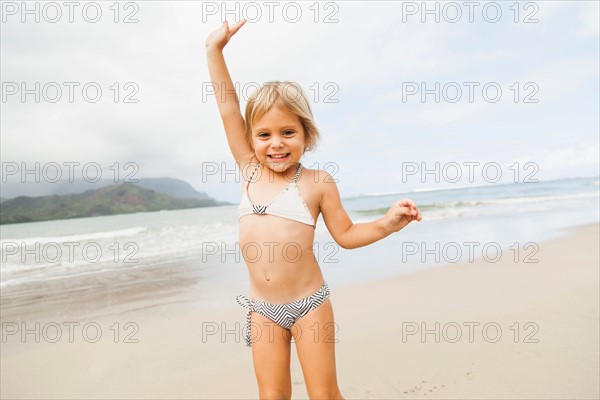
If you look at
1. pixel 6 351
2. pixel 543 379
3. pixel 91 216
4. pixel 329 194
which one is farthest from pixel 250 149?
pixel 91 216

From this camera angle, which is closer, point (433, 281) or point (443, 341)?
point (443, 341)

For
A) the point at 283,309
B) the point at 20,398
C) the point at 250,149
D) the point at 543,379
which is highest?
the point at 250,149

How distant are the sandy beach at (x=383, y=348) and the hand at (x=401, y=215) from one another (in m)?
1.58

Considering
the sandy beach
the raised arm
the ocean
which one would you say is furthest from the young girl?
the ocean

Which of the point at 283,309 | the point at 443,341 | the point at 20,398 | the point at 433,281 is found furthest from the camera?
the point at 433,281

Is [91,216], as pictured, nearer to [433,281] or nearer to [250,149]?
[433,281]

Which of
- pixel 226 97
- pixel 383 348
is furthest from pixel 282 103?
pixel 383 348

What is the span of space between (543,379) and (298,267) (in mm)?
2079

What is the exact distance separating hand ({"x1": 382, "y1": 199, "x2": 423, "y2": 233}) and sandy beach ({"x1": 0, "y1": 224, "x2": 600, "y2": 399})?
1.58m

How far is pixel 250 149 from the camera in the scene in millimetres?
2301

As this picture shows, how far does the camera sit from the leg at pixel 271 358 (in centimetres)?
201

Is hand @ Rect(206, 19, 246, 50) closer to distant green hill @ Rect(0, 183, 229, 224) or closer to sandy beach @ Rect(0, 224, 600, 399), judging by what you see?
sandy beach @ Rect(0, 224, 600, 399)

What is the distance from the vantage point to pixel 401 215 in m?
1.89

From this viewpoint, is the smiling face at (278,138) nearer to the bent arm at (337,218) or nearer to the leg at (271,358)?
the bent arm at (337,218)
